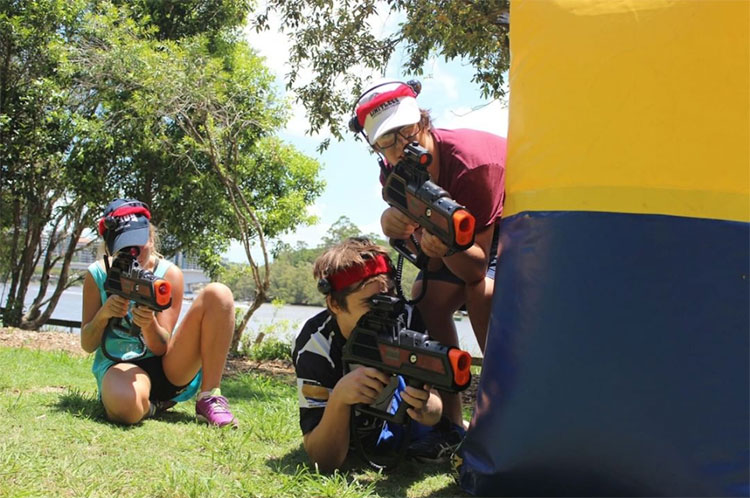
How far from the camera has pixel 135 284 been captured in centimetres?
292

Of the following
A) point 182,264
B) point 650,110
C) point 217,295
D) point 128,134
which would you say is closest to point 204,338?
point 217,295

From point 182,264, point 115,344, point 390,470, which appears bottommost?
point 390,470

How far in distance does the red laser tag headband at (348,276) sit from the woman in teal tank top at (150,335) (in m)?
0.98

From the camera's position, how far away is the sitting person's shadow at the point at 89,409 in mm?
3039

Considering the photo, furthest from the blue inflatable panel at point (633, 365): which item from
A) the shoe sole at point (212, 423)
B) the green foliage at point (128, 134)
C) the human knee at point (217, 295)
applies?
the green foliage at point (128, 134)

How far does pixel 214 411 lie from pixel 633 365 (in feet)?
6.72

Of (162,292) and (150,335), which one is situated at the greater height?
(162,292)

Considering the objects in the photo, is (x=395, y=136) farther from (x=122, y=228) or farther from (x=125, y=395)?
(x=125, y=395)

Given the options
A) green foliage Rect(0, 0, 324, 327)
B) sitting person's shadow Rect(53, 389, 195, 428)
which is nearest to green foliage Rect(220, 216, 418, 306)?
green foliage Rect(0, 0, 324, 327)

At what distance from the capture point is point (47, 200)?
1145 cm

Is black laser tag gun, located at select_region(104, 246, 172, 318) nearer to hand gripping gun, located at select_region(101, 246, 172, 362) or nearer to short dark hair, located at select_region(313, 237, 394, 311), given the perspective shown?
hand gripping gun, located at select_region(101, 246, 172, 362)

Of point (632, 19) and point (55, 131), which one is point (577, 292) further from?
point (55, 131)

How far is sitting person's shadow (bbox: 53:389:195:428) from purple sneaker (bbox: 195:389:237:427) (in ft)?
0.31

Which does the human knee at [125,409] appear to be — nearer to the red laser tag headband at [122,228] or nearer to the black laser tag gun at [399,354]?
the red laser tag headband at [122,228]
